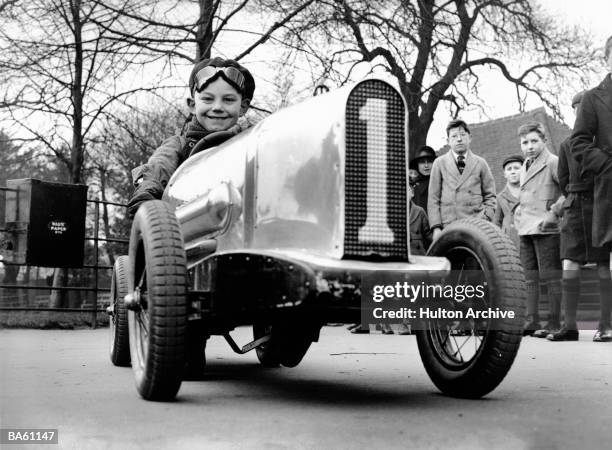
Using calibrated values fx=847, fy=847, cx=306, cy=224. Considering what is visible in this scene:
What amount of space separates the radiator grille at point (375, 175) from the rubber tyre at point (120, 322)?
75.2 inches

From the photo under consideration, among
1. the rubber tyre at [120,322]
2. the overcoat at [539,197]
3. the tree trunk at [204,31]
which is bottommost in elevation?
the rubber tyre at [120,322]

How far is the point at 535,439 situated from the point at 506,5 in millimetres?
13284

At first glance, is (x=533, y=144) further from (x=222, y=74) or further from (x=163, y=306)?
(x=163, y=306)

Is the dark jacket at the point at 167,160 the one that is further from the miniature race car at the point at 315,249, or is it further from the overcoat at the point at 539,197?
the overcoat at the point at 539,197

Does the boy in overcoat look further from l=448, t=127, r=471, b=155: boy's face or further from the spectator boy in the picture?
l=448, t=127, r=471, b=155: boy's face

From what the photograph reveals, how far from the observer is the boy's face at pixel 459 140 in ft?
22.7

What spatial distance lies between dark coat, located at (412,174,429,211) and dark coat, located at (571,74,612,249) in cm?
234

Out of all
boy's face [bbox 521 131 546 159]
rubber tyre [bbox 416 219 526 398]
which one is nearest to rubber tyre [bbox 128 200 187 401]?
rubber tyre [bbox 416 219 526 398]

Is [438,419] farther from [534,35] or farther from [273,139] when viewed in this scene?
[534,35]

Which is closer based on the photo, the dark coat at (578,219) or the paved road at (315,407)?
the paved road at (315,407)

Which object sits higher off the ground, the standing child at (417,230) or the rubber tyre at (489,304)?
the standing child at (417,230)

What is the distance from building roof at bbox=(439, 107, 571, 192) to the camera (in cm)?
2673

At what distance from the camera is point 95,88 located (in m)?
11.0

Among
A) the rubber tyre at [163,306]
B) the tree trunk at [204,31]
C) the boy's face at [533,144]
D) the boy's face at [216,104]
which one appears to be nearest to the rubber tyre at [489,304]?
the rubber tyre at [163,306]
